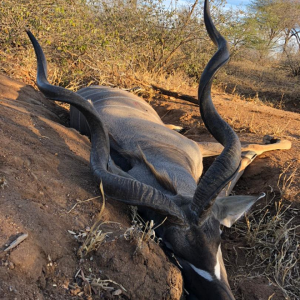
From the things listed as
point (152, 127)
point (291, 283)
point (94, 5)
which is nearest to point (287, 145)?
point (152, 127)

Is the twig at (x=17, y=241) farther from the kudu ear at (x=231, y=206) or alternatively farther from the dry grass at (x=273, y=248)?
the dry grass at (x=273, y=248)

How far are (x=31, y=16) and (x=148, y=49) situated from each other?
2.62m

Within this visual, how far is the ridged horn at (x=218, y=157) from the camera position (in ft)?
6.21

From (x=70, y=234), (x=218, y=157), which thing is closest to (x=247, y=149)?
(x=218, y=157)

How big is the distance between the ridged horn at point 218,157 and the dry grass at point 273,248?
25.8 inches

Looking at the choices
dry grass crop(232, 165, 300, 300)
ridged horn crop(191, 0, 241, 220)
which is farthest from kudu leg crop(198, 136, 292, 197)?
ridged horn crop(191, 0, 241, 220)

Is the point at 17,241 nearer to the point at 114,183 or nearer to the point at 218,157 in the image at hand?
the point at 114,183

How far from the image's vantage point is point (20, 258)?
1.49 metres

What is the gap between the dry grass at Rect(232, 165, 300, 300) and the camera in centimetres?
231

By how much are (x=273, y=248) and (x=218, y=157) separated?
1029 millimetres

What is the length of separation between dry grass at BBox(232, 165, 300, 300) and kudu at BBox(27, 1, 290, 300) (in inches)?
17.0

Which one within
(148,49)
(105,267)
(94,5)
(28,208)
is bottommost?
(105,267)

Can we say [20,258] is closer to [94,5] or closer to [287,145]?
[287,145]

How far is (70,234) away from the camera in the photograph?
1768 millimetres
